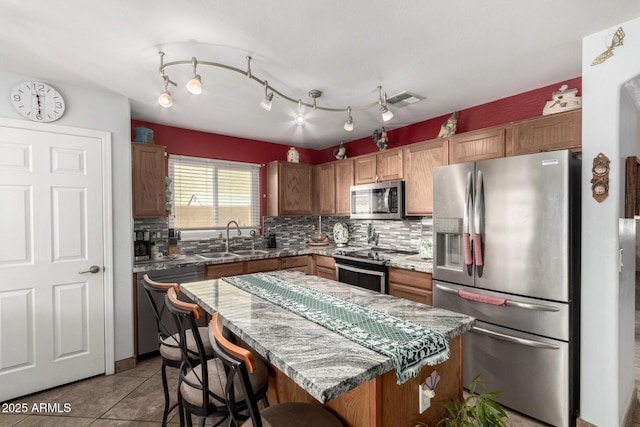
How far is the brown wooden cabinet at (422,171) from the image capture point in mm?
3217

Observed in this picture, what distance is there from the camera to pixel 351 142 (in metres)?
4.73

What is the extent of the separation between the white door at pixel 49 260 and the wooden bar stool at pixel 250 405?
2.12 meters

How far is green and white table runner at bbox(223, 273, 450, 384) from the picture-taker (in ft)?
3.76

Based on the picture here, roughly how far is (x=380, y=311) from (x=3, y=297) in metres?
2.85

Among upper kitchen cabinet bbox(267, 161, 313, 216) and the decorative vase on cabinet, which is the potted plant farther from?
the decorative vase on cabinet

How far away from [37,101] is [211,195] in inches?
78.4

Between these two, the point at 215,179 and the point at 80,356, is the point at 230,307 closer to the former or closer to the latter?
the point at 80,356

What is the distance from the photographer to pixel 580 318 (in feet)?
6.72

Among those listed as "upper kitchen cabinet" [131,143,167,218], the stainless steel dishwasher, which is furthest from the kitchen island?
"upper kitchen cabinet" [131,143,167,218]

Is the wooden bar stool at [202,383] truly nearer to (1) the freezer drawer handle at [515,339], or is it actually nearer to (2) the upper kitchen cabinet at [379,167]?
(1) the freezer drawer handle at [515,339]

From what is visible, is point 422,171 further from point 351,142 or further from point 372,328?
point 372,328

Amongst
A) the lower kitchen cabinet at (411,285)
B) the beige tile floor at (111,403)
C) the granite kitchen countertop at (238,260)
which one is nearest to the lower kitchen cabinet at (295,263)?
the granite kitchen countertop at (238,260)

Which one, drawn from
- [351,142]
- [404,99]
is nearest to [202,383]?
[404,99]

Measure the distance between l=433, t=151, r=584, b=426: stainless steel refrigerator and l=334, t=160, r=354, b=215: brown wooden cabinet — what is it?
1.84 metres
